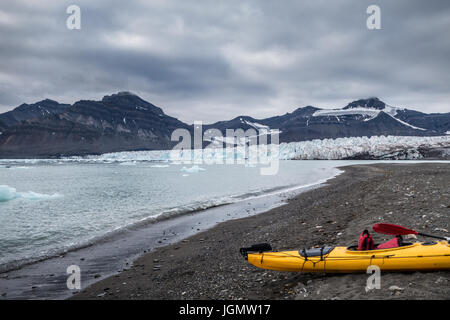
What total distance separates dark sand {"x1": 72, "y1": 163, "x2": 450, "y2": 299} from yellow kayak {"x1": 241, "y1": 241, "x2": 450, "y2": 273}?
0.19 meters

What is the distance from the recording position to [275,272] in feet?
23.7

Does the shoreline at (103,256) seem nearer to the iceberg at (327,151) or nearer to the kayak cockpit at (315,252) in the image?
the kayak cockpit at (315,252)

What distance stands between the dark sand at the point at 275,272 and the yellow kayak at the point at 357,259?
19 cm

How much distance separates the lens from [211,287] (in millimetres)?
6801

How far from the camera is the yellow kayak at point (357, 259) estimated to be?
575 cm

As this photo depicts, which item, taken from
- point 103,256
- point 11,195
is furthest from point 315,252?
point 11,195

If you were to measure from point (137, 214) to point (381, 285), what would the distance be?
15.1m

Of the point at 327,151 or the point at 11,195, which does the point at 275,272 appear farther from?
→ the point at 327,151

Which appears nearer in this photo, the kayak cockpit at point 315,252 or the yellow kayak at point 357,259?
the yellow kayak at point 357,259

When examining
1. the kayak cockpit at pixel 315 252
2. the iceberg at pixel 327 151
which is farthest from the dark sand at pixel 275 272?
the iceberg at pixel 327 151

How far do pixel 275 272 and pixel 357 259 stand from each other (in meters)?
2.03

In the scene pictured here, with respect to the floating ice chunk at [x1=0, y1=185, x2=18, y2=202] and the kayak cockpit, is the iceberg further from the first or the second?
the kayak cockpit

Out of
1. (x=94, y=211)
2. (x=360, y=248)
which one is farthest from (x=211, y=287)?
(x=94, y=211)
